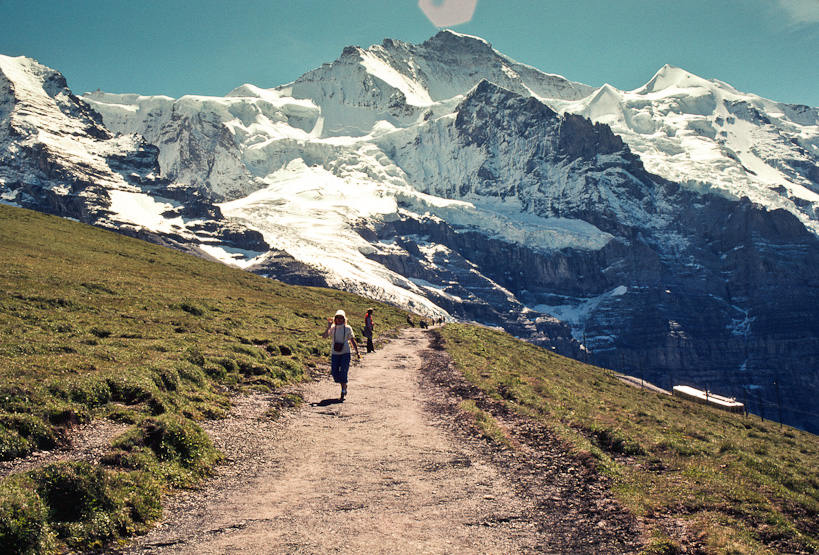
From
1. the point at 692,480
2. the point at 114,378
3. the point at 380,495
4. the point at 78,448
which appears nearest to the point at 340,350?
the point at 114,378

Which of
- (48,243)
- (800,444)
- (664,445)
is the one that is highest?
(48,243)

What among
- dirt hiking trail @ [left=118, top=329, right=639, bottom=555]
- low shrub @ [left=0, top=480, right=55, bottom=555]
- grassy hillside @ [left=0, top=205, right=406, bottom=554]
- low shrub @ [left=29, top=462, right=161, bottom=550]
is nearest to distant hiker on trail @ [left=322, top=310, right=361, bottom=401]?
dirt hiking trail @ [left=118, top=329, right=639, bottom=555]

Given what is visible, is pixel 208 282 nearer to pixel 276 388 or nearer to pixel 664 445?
pixel 276 388

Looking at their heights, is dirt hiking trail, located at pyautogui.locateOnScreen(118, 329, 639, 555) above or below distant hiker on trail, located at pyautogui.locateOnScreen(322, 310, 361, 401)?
below

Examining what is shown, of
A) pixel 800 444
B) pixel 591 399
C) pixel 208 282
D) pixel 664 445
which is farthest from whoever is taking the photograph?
pixel 208 282

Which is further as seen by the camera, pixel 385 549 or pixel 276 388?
pixel 276 388

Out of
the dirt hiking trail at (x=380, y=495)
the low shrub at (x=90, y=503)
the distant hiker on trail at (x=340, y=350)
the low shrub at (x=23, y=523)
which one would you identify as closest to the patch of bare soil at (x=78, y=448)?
the low shrub at (x=90, y=503)

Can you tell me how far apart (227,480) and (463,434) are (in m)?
7.71

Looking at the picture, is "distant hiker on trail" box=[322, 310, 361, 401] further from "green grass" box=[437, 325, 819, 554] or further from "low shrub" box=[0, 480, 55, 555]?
"low shrub" box=[0, 480, 55, 555]

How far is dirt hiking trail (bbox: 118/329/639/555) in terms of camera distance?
9852 mm

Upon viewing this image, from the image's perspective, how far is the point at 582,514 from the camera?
11.6 meters

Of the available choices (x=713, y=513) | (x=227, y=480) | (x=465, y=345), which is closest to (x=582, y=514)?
(x=713, y=513)

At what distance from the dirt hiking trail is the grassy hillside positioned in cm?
93

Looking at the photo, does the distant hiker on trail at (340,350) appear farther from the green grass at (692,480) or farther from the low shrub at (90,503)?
the low shrub at (90,503)
